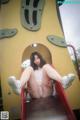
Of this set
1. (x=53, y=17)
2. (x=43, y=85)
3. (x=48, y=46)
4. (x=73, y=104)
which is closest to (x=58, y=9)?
(x=53, y=17)

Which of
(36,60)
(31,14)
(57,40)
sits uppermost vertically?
(31,14)

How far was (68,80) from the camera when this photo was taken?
173cm

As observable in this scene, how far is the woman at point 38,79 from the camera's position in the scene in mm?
1663

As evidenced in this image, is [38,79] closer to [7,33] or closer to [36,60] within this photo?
[36,60]

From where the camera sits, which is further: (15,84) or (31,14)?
(31,14)

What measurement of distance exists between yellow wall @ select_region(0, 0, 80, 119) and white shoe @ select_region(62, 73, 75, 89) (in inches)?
1.0

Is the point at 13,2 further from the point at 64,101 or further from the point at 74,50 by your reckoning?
the point at 64,101

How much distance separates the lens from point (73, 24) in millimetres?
1844

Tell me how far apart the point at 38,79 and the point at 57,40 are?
311 mm

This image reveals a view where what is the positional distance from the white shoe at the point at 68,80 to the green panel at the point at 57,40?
220mm

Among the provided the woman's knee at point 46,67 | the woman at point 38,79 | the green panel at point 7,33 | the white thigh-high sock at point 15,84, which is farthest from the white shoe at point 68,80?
the green panel at point 7,33

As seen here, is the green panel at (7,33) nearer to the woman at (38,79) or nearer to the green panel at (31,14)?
the green panel at (31,14)

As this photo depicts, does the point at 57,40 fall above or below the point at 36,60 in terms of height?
above

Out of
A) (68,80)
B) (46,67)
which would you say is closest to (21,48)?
(46,67)
